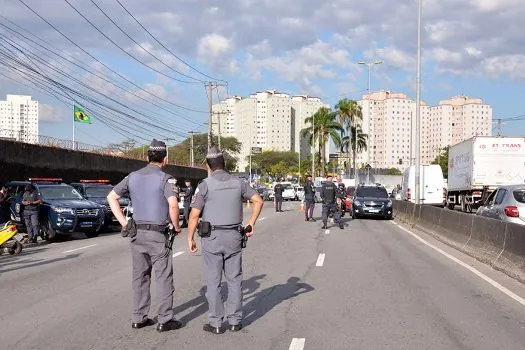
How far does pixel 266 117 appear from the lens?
13350 cm

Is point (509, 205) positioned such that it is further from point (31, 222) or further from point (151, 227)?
point (31, 222)

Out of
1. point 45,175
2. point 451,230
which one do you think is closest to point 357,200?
point 451,230

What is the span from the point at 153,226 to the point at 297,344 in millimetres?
1915

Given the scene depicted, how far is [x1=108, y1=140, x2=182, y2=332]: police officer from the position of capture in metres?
6.45

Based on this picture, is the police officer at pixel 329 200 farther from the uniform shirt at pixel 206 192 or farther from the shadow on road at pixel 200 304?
the uniform shirt at pixel 206 192

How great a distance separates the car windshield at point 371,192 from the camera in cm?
2891

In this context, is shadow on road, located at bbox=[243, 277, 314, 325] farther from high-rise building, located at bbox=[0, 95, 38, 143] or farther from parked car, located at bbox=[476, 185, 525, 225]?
high-rise building, located at bbox=[0, 95, 38, 143]

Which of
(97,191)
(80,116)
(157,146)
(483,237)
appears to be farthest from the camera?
(80,116)

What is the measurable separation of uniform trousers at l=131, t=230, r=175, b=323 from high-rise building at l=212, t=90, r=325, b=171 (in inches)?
4533

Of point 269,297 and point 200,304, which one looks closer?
point 200,304

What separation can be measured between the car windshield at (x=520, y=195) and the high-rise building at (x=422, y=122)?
87.3 metres

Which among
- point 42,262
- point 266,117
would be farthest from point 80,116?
point 266,117

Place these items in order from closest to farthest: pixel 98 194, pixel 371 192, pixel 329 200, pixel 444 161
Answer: pixel 329 200 < pixel 98 194 < pixel 371 192 < pixel 444 161

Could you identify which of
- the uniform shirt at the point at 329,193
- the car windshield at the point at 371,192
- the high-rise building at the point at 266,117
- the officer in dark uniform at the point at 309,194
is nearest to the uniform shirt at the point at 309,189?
the officer in dark uniform at the point at 309,194
